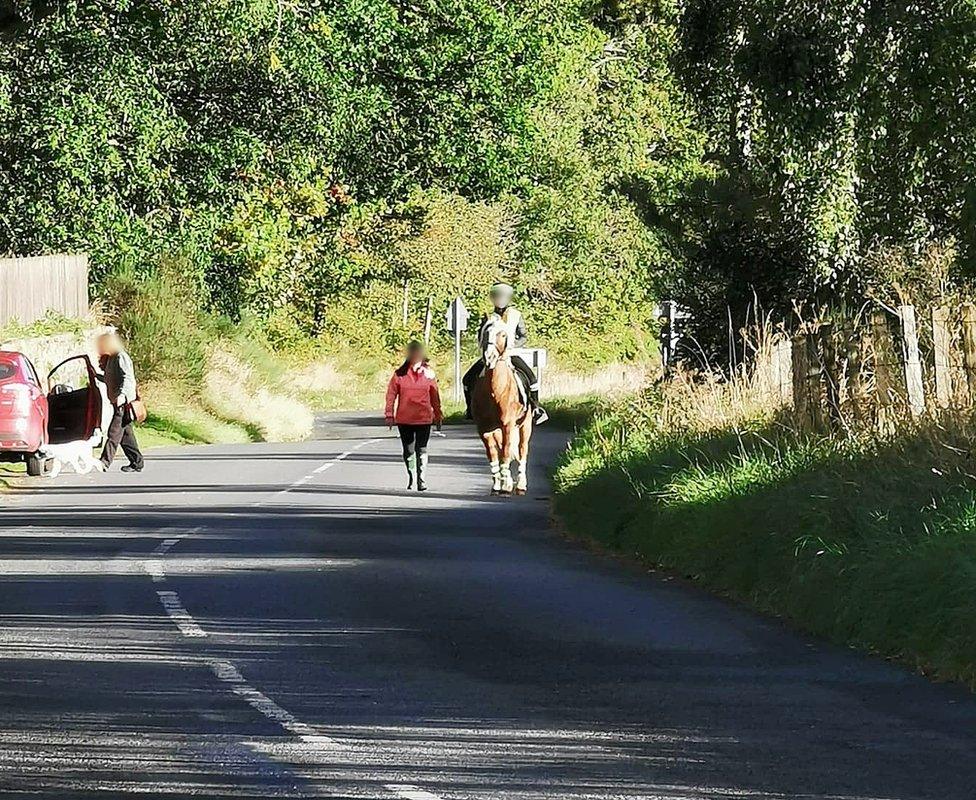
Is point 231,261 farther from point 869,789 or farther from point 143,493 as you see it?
point 869,789

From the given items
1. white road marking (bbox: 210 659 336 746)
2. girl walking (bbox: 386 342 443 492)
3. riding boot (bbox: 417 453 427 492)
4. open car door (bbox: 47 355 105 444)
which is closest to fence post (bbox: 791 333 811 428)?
girl walking (bbox: 386 342 443 492)

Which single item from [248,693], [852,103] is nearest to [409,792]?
[248,693]

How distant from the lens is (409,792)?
899 centimetres

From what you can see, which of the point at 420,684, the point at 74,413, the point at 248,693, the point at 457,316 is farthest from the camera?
the point at 457,316

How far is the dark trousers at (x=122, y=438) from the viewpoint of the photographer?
33.6 m

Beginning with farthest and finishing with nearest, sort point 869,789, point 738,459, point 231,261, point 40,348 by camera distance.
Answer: point 231,261
point 40,348
point 738,459
point 869,789

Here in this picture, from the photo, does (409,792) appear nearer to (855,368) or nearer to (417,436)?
(855,368)

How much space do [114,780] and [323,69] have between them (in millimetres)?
38725

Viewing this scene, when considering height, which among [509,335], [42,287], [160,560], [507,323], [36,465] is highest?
[42,287]

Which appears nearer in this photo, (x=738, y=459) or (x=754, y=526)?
(x=754, y=526)

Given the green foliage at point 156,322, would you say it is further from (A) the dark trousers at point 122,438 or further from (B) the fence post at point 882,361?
(B) the fence post at point 882,361

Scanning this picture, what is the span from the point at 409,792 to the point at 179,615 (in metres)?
6.48

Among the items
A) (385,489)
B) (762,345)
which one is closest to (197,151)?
(385,489)

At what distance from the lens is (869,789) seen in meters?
8.98
